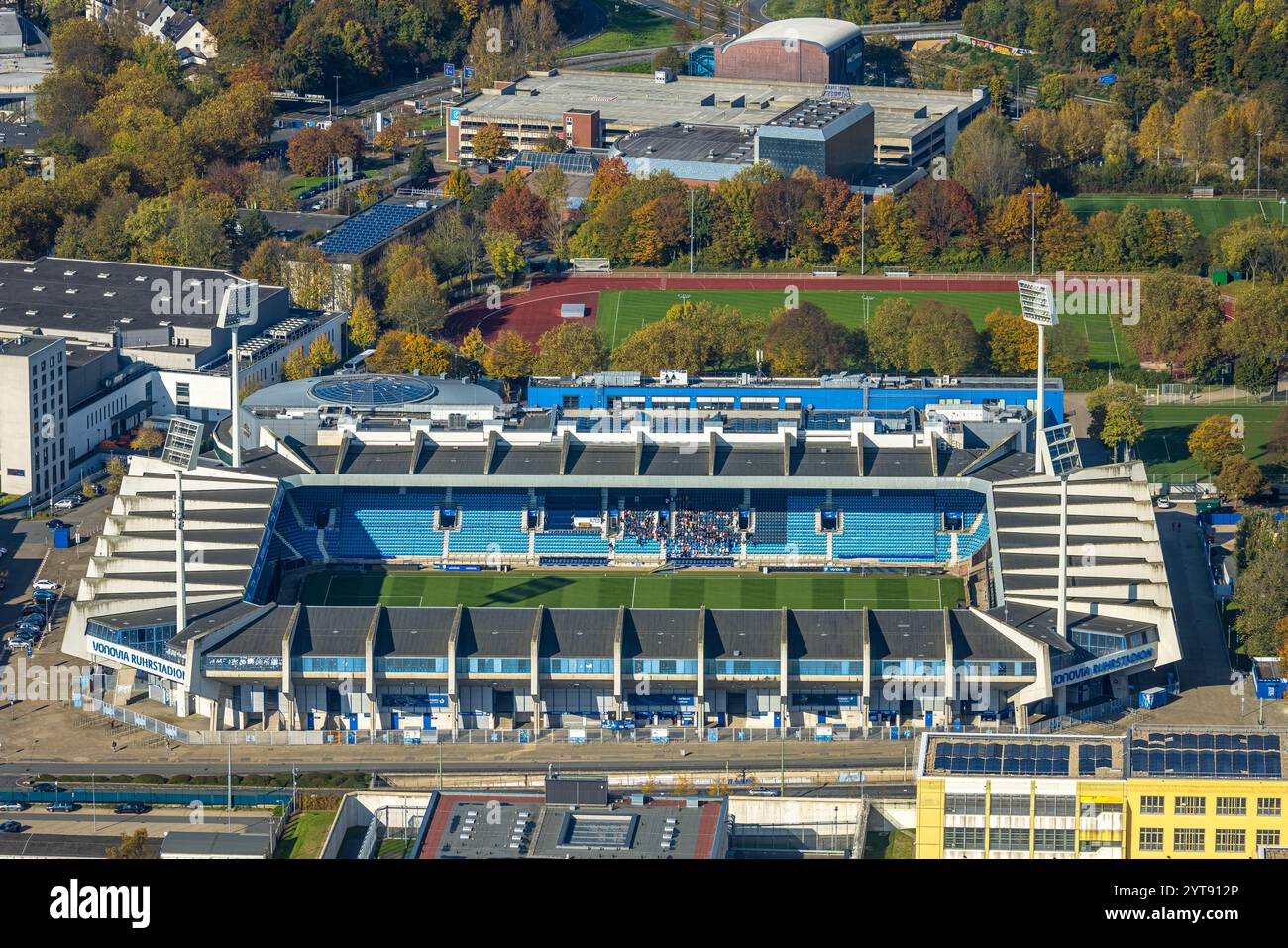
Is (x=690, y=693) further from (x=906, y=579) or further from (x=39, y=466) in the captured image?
(x=39, y=466)

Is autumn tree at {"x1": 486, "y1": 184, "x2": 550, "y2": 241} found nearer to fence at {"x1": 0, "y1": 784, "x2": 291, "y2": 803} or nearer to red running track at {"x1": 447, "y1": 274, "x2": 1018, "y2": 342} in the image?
red running track at {"x1": 447, "y1": 274, "x2": 1018, "y2": 342}

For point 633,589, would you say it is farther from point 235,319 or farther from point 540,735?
point 235,319

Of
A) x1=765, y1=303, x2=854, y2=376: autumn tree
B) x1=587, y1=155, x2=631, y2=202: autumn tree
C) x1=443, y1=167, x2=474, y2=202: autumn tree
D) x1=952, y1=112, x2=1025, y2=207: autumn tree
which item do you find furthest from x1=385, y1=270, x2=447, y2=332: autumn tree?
x1=952, y1=112, x2=1025, y2=207: autumn tree

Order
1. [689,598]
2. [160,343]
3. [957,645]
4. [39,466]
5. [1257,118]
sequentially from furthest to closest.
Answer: [1257,118] < [160,343] < [39,466] < [689,598] < [957,645]

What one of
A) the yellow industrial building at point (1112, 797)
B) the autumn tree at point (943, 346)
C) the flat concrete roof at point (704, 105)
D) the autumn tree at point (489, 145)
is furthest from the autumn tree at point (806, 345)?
the yellow industrial building at point (1112, 797)

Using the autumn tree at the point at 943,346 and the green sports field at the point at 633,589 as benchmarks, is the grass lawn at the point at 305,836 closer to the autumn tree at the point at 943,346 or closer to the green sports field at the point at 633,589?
the green sports field at the point at 633,589

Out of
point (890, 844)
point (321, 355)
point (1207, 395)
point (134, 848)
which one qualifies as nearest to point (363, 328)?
point (321, 355)

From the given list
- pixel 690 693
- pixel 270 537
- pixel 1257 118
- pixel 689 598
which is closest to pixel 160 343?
pixel 270 537
